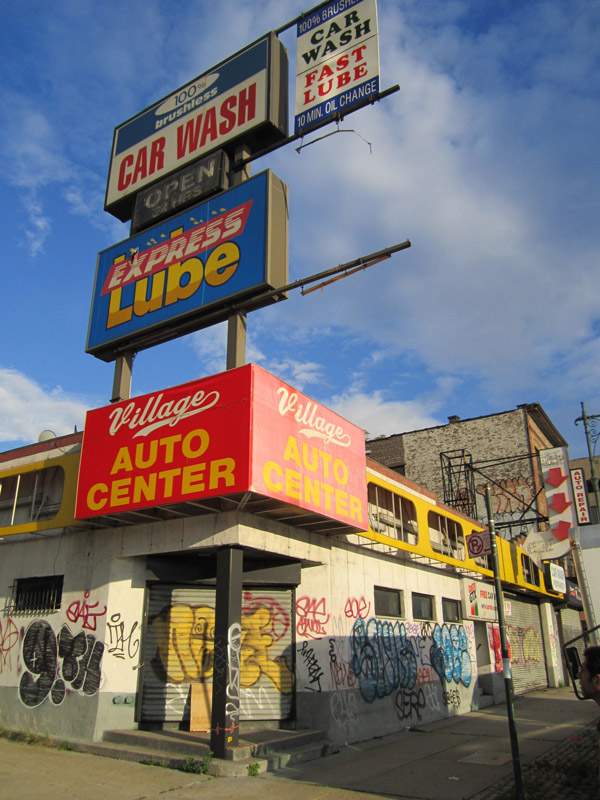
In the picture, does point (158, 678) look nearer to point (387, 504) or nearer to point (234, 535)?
point (234, 535)

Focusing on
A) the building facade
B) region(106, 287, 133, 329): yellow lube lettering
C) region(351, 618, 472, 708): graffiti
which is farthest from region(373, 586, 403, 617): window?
region(106, 287, 133, 329): yellow lube lettering

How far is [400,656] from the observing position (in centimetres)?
1559

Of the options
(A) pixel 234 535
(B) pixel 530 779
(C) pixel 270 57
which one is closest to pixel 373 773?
(B) pixel 530 779

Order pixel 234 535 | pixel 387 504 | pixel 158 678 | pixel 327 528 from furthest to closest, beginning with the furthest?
1. pixel 387 504
2. pixel 327 528
3. pixel 158 678
4. pixel 234 535

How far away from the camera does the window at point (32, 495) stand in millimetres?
14062

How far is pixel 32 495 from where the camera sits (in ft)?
47.8

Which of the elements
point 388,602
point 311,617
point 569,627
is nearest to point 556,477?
point 388,602

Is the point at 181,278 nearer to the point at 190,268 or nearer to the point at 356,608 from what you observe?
the point at 190,268

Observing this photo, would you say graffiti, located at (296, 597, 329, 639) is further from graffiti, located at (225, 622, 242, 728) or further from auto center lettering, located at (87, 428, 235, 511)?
auto center lettering, located at (87, 428, 235, 511)

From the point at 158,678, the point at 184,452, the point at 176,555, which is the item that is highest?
the point at 184,452

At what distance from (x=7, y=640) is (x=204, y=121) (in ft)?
44.3

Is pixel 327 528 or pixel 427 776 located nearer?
pixel 427 776

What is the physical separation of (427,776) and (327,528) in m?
4.88

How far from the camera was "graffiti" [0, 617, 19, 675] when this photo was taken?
13.3 metres
